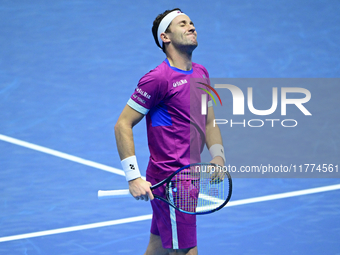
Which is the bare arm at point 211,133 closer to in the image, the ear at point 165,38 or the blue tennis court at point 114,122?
the ear at point 165,38

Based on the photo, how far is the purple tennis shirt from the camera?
254 centimetres

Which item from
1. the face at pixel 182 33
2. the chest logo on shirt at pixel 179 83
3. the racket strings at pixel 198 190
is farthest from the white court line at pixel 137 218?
the face at pixel 182 33

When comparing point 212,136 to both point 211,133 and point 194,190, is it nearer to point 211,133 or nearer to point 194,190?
point 211,133

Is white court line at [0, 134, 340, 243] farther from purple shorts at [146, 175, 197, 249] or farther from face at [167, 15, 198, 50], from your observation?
face at [167, 15, 198, 50]

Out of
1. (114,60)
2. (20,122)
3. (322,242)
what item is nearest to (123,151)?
(322,242)

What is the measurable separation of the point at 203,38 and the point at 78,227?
344 cm

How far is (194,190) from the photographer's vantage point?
260 cm

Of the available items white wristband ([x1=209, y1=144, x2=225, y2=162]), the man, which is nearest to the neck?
the man

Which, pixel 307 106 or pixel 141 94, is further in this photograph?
pixel 307 106

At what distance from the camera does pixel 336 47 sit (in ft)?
20.5

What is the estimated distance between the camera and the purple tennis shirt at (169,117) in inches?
100

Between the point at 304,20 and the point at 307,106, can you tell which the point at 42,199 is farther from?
the point at 304,20

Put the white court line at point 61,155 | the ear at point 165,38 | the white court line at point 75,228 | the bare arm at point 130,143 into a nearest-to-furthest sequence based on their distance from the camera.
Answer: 1. the bare arm at point 130,143
2. the ear at point 165,38
3. the white court line at point 75,228
4. the white court line at point 61,155

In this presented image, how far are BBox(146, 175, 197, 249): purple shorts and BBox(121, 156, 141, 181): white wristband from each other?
181 millimetres
